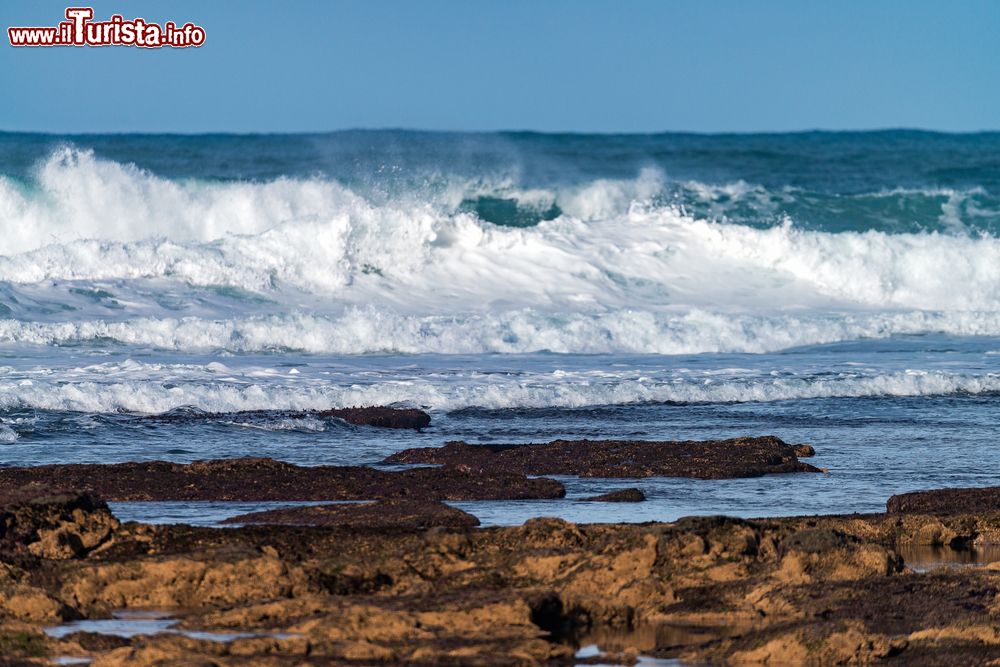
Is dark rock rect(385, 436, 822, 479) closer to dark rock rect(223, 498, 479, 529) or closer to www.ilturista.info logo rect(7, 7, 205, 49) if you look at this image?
dark rock rect(223, 498, 479, 529)

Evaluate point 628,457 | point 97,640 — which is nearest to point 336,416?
point 628,457

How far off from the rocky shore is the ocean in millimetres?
1242

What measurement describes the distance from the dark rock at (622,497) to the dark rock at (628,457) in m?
0.78

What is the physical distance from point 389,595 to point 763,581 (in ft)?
4.28

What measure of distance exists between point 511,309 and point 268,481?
11.9 metres

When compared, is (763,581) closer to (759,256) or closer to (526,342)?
(526,342)

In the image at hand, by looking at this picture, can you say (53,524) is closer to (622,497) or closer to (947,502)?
(622,497)

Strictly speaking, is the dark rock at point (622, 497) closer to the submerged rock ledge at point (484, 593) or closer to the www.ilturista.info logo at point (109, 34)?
the submerged rock ledge at point (484, 593)

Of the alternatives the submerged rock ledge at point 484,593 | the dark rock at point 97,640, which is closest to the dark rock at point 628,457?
the submerged rock ledge at point 484,593

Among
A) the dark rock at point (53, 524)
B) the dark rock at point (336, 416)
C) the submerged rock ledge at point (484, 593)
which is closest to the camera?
the submerged rock ledge at point (484, 593)

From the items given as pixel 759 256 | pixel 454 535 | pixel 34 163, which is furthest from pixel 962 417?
pixel 34 163

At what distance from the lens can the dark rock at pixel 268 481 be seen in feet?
25.0

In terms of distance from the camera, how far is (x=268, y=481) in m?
7.89

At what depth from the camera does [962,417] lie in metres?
11.6
